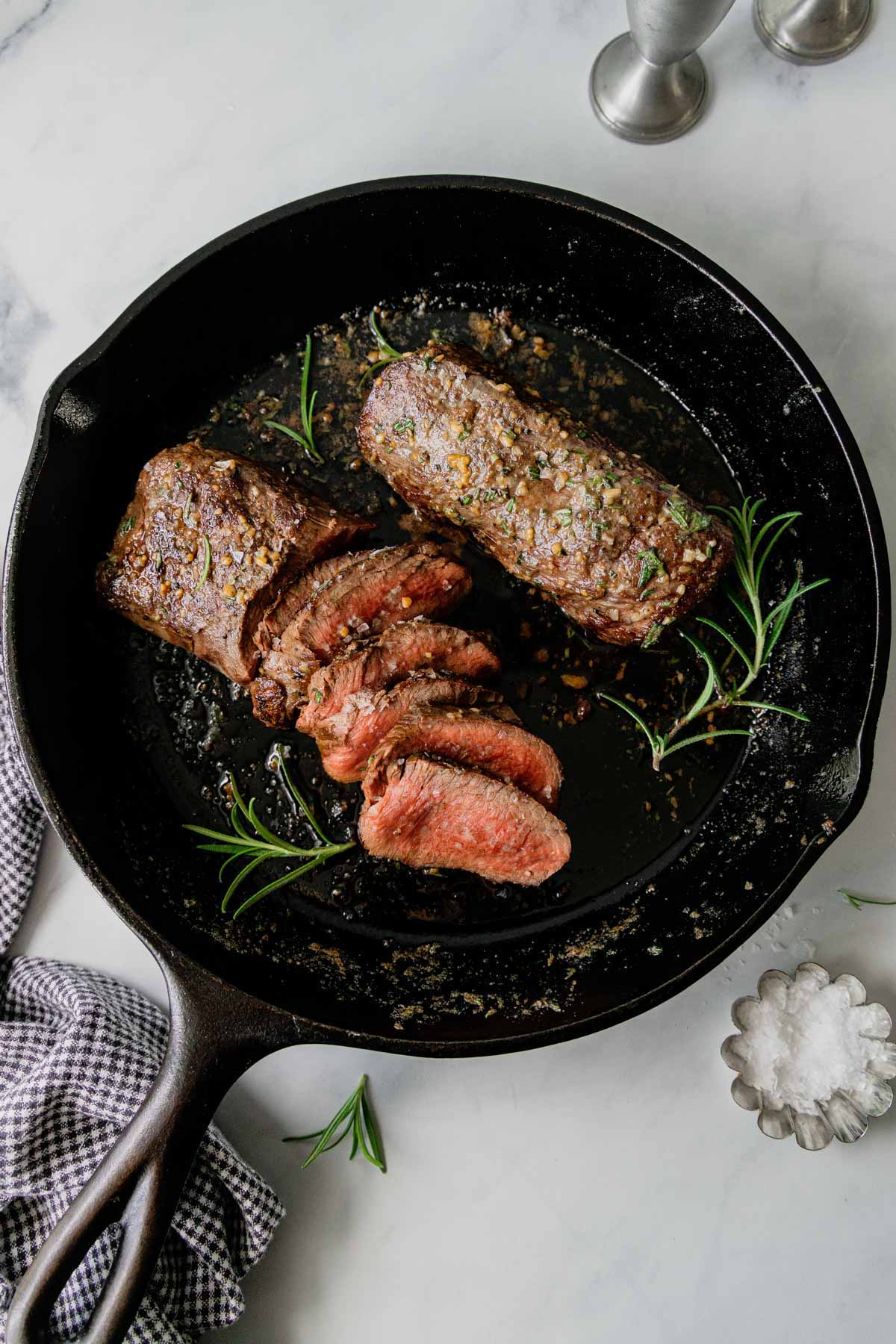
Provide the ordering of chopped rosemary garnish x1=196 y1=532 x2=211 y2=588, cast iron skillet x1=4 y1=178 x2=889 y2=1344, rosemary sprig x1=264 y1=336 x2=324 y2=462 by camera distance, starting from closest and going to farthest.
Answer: chopped rosemary garnish x1=196 y1=532 x2=211 y2=588
cast iron skillet x1=4 y1=178 x2=889 y2=1344
rosemary sprig x1=264 y1=336 x2=324 y2=462

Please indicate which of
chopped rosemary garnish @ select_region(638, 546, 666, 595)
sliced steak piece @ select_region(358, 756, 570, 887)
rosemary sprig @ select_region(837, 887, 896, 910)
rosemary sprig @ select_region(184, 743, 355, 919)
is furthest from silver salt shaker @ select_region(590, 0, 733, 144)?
rosemary sprig @ select_region(837, 887, 896, 910)

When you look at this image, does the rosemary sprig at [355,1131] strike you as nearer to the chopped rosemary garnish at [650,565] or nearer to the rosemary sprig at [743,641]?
the rosemary sprig at [743,641]

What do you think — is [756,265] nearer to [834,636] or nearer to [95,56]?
[834,636]

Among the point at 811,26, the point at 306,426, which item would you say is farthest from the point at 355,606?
the point at 811,26

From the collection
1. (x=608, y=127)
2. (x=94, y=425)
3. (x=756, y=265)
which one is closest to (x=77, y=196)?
(x=94, y=425)

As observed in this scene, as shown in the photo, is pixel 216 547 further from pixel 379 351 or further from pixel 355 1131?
pixel 355 1131

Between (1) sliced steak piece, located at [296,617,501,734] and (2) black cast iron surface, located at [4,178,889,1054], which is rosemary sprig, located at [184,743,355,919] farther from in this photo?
(1) sliced steak piece, located at [296,617,501,734]
